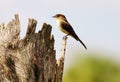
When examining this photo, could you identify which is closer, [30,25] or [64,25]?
[30,25]

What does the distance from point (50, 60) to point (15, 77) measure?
0.82 meters

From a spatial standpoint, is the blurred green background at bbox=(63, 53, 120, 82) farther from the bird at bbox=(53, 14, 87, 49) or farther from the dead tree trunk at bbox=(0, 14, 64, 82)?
the dead tree trunk at bbox=(0, 14, 64, 82)

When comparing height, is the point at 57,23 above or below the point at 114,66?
above

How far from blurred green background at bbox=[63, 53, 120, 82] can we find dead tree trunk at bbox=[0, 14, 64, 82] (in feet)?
72.5

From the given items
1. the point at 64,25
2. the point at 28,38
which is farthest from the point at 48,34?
the point at 64,25

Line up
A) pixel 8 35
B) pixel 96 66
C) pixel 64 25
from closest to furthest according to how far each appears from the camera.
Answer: pixel 8 35, pixel 64 25, pixel 96 66

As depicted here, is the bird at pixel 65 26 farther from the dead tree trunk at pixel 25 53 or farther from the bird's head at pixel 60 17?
the dead tree trunk at pixel 25 53

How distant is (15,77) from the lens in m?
13.1

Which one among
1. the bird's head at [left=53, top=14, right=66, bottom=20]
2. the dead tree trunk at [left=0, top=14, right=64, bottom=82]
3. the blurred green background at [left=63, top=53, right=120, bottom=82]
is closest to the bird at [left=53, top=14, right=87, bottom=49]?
the bird's head at [left=53, top=14, right=66, bottom=20]

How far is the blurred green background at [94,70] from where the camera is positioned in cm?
3575

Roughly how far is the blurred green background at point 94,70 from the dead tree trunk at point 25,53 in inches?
870

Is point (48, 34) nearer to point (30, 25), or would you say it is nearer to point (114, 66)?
point (30, 25)

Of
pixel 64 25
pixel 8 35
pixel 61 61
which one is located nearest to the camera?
pixel 8 35

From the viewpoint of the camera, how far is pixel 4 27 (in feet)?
43.0
